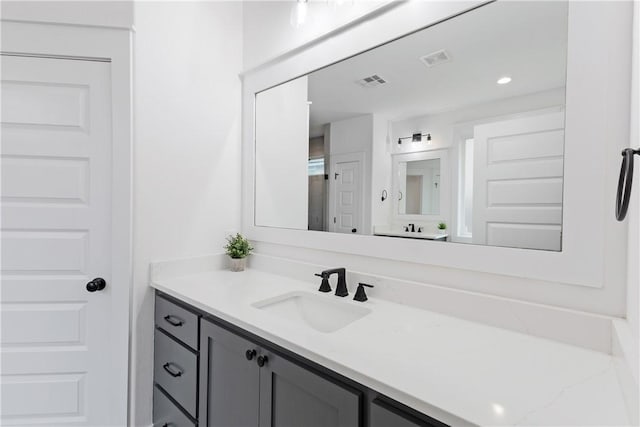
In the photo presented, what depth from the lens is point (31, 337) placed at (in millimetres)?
1512

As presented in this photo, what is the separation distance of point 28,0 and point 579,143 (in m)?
2.28

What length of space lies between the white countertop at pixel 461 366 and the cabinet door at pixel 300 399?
0.21 feet

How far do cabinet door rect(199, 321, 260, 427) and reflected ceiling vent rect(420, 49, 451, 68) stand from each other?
1275mm

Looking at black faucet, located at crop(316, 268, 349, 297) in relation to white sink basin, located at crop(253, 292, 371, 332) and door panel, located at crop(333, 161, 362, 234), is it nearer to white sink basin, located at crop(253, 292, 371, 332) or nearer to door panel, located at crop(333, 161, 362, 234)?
white sink basin, located at crop(253, 292, 371, 332)

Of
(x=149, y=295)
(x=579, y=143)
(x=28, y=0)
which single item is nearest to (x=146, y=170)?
(x=149, y=295)

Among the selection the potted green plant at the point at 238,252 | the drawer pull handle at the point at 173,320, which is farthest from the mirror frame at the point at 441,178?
the drawer pull handle at the point at 173,320

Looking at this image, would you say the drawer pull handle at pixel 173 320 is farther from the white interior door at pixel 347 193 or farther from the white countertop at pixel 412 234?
the white countertop at pixel 412 234

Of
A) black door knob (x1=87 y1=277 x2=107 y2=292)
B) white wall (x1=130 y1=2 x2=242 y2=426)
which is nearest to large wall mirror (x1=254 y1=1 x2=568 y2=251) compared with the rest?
white wall (x1=130 y1=2 x2=242 y2=426)

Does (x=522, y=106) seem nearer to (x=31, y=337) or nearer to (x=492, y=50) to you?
(x=492, y=50)

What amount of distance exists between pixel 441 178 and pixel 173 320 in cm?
137

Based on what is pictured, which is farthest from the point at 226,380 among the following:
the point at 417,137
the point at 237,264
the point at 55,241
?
the point at 417,137

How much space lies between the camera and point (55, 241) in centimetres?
152

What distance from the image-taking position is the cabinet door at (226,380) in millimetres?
1134

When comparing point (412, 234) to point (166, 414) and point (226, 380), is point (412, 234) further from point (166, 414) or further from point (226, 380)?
point (166, 414)
